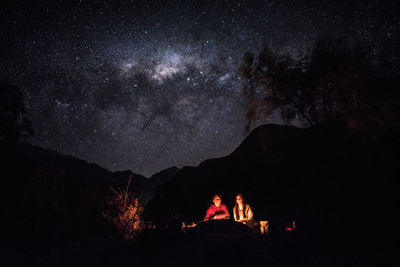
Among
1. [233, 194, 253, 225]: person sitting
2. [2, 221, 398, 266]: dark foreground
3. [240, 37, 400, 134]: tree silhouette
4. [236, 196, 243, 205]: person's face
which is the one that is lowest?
[2, 221, 398, 266]: dark foreground

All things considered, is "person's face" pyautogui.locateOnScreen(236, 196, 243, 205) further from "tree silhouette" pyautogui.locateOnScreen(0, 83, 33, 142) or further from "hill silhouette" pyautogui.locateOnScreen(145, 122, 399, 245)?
"tree silhouette" pyautogui.locateOnScreen(0, 83, 33, 142)

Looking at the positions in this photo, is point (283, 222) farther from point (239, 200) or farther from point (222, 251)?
point (222, 251)

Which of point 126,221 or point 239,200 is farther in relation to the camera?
point 239,200

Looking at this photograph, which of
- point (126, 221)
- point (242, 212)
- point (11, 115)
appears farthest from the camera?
point (11, 115)

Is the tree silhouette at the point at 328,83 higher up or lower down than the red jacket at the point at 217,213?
higher up

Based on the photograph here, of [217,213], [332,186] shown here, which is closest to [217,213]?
[217,213]

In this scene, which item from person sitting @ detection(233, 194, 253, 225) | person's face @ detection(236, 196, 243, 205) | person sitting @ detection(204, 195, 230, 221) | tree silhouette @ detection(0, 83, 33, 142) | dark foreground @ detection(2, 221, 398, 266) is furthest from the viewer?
tree silhouette @ detection(0, 83, 33, 142)

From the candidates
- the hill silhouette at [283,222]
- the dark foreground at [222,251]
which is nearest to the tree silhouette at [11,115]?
the hill silhouette at [283,222]

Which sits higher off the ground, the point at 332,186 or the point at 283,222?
the point at 332,186

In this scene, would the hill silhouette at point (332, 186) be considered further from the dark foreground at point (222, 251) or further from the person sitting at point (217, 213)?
the person sitting at point (217, 213)

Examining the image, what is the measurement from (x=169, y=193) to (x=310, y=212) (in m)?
24.6

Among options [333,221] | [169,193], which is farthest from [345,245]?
[169,193]

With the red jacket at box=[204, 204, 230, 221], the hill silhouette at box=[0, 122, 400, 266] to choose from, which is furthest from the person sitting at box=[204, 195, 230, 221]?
the hill silhouette at box=[0, 122, 400, 266]

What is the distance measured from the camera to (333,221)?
40.0ft
